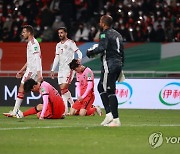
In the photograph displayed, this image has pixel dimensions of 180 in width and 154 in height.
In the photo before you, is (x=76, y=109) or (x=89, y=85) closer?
(x=89, y=85)

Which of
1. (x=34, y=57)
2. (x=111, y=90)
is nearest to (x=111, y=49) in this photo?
(x=111, y=90)

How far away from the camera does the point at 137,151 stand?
39.2 ft

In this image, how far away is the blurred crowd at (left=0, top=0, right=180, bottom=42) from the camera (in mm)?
30219

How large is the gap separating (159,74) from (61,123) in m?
10.4

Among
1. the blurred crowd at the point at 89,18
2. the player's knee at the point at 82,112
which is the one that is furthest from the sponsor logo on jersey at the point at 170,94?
the player's knee at the point at 82,112

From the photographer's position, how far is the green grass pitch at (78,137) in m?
12.1

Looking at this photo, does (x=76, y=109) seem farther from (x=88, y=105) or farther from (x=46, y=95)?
(x=46, y=95)

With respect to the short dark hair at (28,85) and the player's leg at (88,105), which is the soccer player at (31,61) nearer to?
the short dark hair at (28,85)

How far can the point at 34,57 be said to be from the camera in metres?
20.6

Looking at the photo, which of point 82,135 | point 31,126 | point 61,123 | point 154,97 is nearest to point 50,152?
point 82,135

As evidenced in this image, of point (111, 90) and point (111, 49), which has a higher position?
point (111, 49)

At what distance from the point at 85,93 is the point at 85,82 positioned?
71 cm

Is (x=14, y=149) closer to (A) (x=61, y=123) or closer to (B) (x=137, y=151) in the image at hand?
(B) (x=137, y=151)

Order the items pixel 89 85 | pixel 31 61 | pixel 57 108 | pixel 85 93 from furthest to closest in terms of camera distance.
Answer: pixel 89 85, pixel 85 93, pixel 31 61, pixel 57 108
